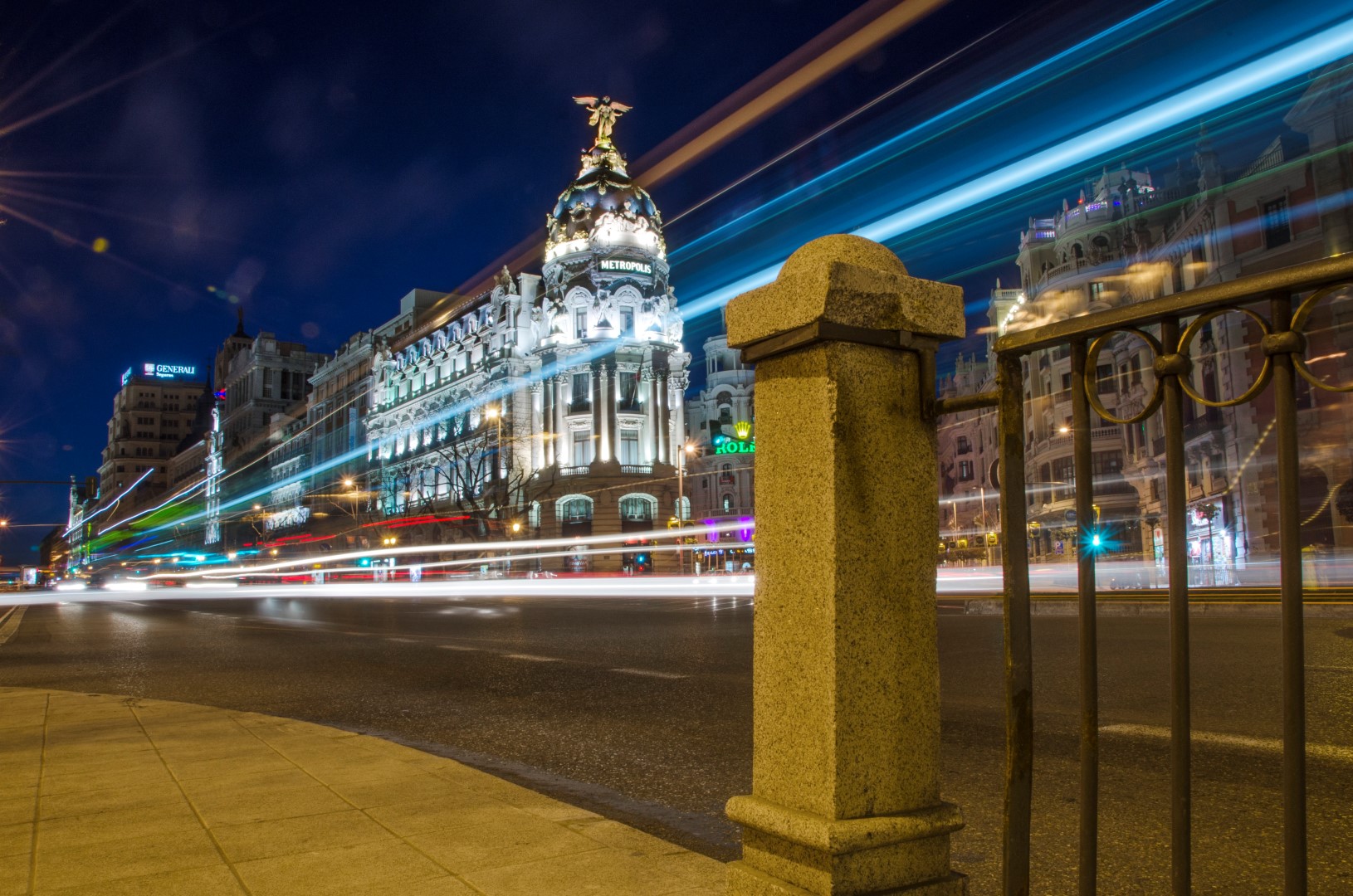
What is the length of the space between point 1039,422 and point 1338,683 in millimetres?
51806

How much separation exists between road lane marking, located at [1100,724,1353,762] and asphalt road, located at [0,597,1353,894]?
0.08ft

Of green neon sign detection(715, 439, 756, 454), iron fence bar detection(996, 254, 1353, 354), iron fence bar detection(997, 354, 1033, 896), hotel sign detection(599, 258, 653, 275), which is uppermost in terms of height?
hotel sign detection(599, 258, 653, 275)

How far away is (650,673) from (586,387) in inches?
2116

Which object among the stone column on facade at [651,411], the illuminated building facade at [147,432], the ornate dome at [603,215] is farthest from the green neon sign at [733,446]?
the illuminated building facade at [147,432]

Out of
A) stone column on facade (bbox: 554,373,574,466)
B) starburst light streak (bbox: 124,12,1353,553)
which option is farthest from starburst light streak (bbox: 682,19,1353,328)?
stone column on facade (bbox: 554,373,574,466)

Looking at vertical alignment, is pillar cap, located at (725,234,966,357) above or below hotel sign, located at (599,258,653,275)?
below

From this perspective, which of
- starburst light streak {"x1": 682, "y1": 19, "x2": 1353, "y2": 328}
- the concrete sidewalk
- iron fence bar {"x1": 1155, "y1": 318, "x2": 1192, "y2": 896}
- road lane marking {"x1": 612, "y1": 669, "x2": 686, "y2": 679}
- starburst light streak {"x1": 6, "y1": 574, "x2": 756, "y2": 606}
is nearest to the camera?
iron fence bar {"x1": 1155, "y1": 318, "x2": 1192, "y2": 896}

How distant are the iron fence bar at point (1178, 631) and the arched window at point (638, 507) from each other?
60.2 metres

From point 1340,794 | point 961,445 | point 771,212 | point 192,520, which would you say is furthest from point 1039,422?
point 192,520

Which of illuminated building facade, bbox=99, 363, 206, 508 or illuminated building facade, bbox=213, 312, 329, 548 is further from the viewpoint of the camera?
illuminated building facade, bbox=99, 363, 206, 508

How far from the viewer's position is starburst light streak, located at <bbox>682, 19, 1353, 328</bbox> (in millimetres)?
26875

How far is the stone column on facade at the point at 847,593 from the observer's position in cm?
247

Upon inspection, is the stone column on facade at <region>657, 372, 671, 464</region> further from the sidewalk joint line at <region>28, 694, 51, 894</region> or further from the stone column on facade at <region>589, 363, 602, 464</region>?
the sidewalk joint line at <region>28, 694, 51, 894</region>

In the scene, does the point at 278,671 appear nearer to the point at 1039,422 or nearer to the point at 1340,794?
the point at 1340,794
